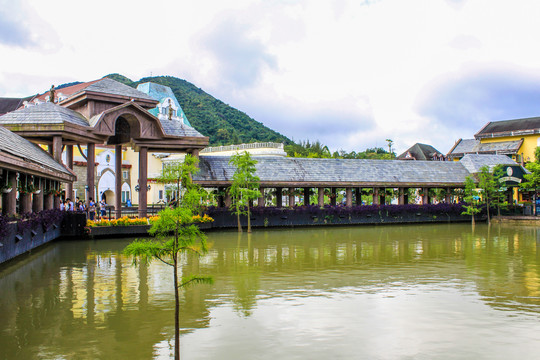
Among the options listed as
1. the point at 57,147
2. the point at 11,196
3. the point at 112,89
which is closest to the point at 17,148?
the point at 11,196

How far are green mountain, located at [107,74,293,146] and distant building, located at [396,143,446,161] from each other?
1655 centimetres

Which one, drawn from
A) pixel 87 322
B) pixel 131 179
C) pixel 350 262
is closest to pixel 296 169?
pixel 350 262

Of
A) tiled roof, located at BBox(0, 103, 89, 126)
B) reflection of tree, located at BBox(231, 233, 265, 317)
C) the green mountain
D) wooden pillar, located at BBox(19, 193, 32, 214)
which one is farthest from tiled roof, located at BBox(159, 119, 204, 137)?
the green mountain

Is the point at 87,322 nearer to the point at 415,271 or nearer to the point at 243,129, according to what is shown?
the point at 415,271

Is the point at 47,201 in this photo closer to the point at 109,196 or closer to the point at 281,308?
the point at 281,308

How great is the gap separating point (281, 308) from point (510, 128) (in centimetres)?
5420

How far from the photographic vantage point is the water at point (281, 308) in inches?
270

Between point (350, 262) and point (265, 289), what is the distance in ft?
15.5

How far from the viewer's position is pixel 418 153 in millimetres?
72312

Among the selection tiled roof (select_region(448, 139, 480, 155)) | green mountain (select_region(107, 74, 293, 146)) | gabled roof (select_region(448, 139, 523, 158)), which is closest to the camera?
gabled roof (select_region(448, 139, 523, 158))

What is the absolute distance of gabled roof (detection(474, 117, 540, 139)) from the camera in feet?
176


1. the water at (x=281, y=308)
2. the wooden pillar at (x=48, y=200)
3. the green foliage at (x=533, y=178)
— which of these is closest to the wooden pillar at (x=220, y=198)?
Result: the wooden pillar at (x=48, y=200)

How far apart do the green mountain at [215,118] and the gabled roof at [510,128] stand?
26058mm

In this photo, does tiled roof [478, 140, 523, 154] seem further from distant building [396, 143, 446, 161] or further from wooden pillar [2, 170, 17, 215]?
wooden pillar [2, 170, 17, 215]
